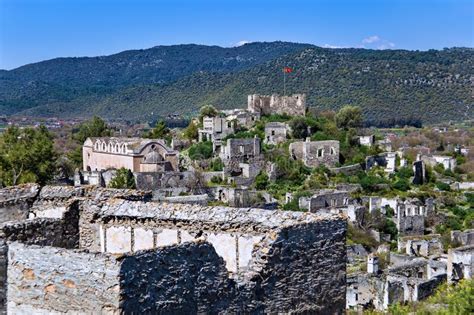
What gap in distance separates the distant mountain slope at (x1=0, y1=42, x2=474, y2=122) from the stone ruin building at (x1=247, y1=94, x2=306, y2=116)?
4099 centimetres

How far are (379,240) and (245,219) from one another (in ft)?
87.8

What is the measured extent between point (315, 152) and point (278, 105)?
744 centimetres

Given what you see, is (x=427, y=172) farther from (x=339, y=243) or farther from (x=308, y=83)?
(x=308, y=83)

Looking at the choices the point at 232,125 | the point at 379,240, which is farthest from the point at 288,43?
the point at 379,240

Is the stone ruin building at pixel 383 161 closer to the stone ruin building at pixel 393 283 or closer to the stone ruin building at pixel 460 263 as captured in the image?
the stone ruin building at pixel 393 283

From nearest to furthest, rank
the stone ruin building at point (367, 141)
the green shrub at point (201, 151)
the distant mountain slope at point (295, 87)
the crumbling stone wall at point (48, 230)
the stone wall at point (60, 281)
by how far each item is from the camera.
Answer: the stone wall at point (60, 281) < the crumbling stone wall at point (48, 230) < the green shrub at point (201, 151) < the stone ruin building at point (367, 141) < the distant mountain slope at point (295, 87)

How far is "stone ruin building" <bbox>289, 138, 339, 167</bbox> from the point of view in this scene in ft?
155

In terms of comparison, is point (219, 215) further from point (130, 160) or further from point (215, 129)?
point (215, 129)

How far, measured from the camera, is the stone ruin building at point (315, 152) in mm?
47281

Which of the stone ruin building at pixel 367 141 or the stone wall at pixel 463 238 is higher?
the stone ruin building at pixel 367 141

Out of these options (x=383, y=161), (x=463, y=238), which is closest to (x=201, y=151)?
(x=383, y=161)

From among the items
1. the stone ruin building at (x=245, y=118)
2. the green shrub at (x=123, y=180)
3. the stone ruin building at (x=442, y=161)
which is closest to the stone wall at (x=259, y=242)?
the green shrub at (x=123, y=180)

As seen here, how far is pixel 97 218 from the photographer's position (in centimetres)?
1030

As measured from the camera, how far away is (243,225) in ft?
30.7
